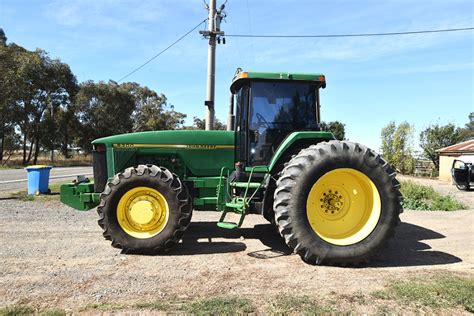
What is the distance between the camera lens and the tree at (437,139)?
34906 mm

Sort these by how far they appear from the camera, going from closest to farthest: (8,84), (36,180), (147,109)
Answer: (36,180) < (8,84) < (147,109)

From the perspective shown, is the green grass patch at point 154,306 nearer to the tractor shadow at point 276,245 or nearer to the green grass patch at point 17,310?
the green grass patch at point 17,310

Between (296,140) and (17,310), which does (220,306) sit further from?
(296,140)

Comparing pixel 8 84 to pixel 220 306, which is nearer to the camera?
pixel 220 306

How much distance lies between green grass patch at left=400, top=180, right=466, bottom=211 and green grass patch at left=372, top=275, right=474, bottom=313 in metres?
6.99

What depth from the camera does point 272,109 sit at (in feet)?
20.0

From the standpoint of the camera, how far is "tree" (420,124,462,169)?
34906 millimetres

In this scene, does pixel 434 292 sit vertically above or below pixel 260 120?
below

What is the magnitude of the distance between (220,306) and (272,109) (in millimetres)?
3275

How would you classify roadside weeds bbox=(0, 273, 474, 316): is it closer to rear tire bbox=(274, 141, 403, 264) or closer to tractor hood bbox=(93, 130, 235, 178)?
rear tire bbox=(274, 141, 403, 264)

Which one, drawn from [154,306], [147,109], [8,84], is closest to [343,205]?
[154,306]

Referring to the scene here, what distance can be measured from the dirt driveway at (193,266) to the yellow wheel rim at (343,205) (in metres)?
0.48

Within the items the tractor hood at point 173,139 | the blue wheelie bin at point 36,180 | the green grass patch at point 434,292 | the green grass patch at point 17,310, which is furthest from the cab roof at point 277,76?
the blue wheelie bin at point 36,180

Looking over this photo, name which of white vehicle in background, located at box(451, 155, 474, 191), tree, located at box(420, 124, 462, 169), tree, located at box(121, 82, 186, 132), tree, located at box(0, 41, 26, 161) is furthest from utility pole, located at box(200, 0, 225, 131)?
tree, located at box(121, 82, 186, 132)
